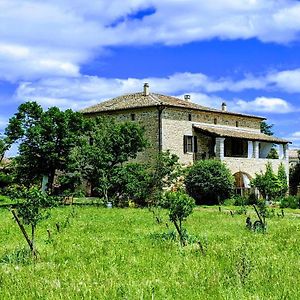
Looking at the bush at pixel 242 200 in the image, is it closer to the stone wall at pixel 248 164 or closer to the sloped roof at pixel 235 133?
the stone wall at pixel 248 164

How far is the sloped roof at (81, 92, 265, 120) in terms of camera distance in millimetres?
46656

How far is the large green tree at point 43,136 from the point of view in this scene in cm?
3944

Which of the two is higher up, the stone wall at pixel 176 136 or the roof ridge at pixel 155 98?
the roof ridge at pixel 155 98

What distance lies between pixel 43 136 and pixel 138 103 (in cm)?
1082

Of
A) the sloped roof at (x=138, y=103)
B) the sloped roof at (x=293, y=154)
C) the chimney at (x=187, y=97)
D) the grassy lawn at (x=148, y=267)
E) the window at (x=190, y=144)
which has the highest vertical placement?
the chimney at (x=187, y=97)

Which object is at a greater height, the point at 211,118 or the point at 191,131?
the point at 211,118

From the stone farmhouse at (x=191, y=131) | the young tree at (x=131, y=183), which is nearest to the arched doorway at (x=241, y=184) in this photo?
the stone farmhouse at (x=191, y=131)

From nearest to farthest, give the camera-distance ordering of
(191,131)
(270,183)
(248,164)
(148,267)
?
(148,267), (270,183), (191,131), (248,164)

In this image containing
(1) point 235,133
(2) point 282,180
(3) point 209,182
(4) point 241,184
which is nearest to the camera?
(3) point 209,182

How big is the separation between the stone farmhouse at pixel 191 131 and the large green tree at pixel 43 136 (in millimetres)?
7351

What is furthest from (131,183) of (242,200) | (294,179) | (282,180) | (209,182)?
(294,179)

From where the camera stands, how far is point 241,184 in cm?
4844

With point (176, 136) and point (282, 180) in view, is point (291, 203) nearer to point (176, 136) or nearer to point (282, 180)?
point (282, 180)

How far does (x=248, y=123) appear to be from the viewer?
56031 millimetres
